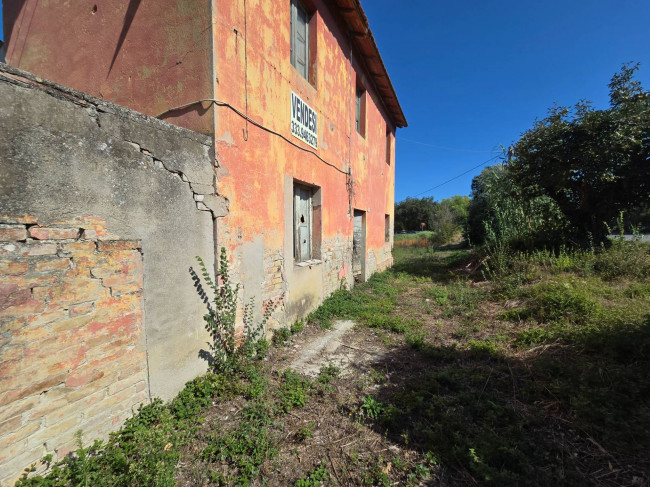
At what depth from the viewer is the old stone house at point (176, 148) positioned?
1.79 metres

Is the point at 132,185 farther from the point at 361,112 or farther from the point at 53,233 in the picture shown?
the point at 361,112

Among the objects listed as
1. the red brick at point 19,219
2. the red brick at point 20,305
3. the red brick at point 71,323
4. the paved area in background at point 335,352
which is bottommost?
the paved area in background at point 335,352

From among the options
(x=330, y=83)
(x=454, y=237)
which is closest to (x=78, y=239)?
(x=330, y=83)

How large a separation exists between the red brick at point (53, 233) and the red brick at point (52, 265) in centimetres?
15

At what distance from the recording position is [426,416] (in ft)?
7.88

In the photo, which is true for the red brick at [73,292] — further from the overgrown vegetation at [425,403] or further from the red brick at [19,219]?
the overgrown vegetation at [425,403]

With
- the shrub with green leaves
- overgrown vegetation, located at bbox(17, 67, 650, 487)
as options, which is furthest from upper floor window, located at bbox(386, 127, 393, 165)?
the shrub with green leaves

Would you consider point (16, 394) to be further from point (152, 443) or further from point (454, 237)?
point (454, 237)

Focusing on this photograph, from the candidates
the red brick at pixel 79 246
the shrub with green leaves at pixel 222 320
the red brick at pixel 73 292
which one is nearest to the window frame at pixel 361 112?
the shrub with green leaves at pixel 222 320

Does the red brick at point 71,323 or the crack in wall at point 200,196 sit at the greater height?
the crack in wall at point 200,196

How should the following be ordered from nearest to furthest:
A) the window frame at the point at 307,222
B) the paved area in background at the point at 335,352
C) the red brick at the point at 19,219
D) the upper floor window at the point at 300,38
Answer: the red brick at the point at 19,219 < the paved area in background at the point at 335,352 < the upper floor window at the point at 300,38 < the window frame at the point at 307,222

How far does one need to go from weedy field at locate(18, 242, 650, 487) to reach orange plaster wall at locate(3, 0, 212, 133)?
2863 millimetres

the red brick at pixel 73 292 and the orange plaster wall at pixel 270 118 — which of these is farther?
the orange plaster wall at pixel 270 118

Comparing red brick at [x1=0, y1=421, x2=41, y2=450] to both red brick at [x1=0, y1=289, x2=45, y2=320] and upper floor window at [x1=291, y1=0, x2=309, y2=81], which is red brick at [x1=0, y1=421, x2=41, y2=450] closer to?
red brick at [x1=0, y1=289, x2=45, y2=320]
